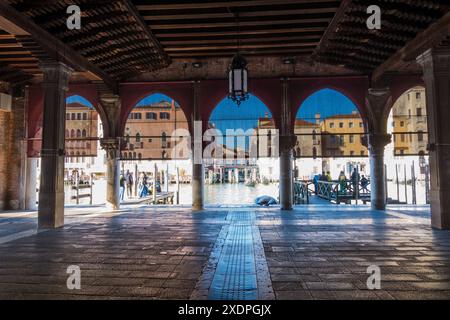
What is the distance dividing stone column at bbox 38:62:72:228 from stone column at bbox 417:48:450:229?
9.52 metres

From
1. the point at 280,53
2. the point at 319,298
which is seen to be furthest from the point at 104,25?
the point at 319,298

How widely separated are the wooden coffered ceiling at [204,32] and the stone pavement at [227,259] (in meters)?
4.58

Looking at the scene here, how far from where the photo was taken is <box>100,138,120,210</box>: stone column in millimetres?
12406

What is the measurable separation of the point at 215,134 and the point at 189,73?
2497 mm

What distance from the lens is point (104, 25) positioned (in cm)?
801

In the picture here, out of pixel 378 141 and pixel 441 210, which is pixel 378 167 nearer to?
pixel 378 141

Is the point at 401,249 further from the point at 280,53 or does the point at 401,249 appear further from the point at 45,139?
the point at 45,139

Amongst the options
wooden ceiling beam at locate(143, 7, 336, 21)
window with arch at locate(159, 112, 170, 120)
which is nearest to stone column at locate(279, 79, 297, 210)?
wooden ceiling beam at locate(143, 7, 336, 21)

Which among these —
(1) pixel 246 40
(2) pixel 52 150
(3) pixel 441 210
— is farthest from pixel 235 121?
(3) pixel 441 210

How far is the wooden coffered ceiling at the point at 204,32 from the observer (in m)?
7.12

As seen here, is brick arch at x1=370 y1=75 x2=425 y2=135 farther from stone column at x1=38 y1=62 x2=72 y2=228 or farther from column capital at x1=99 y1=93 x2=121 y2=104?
stone column at x1=38 y1=62 x2=72 y2=228

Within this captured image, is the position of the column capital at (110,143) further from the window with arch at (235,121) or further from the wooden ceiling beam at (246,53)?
the wooden ceiling beam at (246,53)

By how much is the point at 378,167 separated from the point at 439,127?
4002mm
